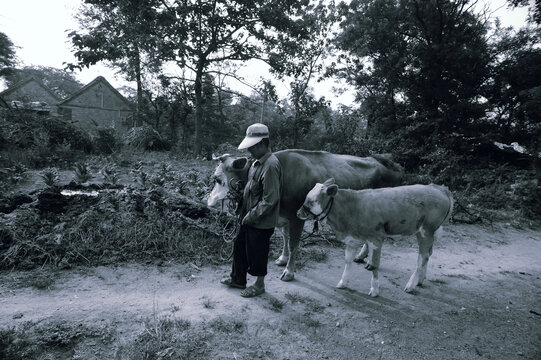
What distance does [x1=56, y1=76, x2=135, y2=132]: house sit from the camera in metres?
36.0

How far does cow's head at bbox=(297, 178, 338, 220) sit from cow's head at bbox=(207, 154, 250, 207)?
1020 mm

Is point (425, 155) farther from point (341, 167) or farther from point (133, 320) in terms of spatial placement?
point (133, 320)

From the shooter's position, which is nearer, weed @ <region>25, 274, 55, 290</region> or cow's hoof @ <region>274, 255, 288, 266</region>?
weed @ <region>25, 274, 55, 290</region>

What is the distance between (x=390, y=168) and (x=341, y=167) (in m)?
1.26

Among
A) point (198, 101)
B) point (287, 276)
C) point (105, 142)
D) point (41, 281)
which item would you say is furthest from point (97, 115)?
point (287, 276)

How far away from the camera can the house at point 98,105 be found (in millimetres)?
36000

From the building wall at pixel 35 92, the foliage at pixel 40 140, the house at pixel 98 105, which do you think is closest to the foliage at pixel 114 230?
the foliage at pixel 40 140

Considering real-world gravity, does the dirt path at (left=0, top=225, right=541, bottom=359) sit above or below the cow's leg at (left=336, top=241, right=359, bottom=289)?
below

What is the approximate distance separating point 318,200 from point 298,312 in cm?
153

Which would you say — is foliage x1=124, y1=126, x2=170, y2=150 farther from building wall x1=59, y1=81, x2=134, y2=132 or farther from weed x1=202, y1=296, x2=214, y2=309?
weed x1=202, y1=296, x2=214, y2=309

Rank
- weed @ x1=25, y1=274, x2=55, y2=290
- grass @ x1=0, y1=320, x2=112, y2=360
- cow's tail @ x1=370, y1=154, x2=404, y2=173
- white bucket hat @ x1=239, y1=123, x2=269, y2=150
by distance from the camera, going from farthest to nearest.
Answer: cow's tail @ x1=370, y1=154, x2=404, y2=173 < weed @ x1=25, y1=274, x2=55, y2=290 < white bucket hat @ x1=239, y1=123, x2=269, y2=150 < grass @ x1=0, y1=320, x2=112, y2=360

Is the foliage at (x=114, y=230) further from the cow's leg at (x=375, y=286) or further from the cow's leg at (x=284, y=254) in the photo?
the cow's leg at (x=375, y=286)

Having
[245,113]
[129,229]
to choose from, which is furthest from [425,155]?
[245,113]

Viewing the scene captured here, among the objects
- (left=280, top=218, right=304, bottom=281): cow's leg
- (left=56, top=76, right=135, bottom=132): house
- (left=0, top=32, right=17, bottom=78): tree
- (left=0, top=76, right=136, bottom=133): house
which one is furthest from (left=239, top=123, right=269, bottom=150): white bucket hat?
(left=56, top=76, right=135, bottom=132): house
